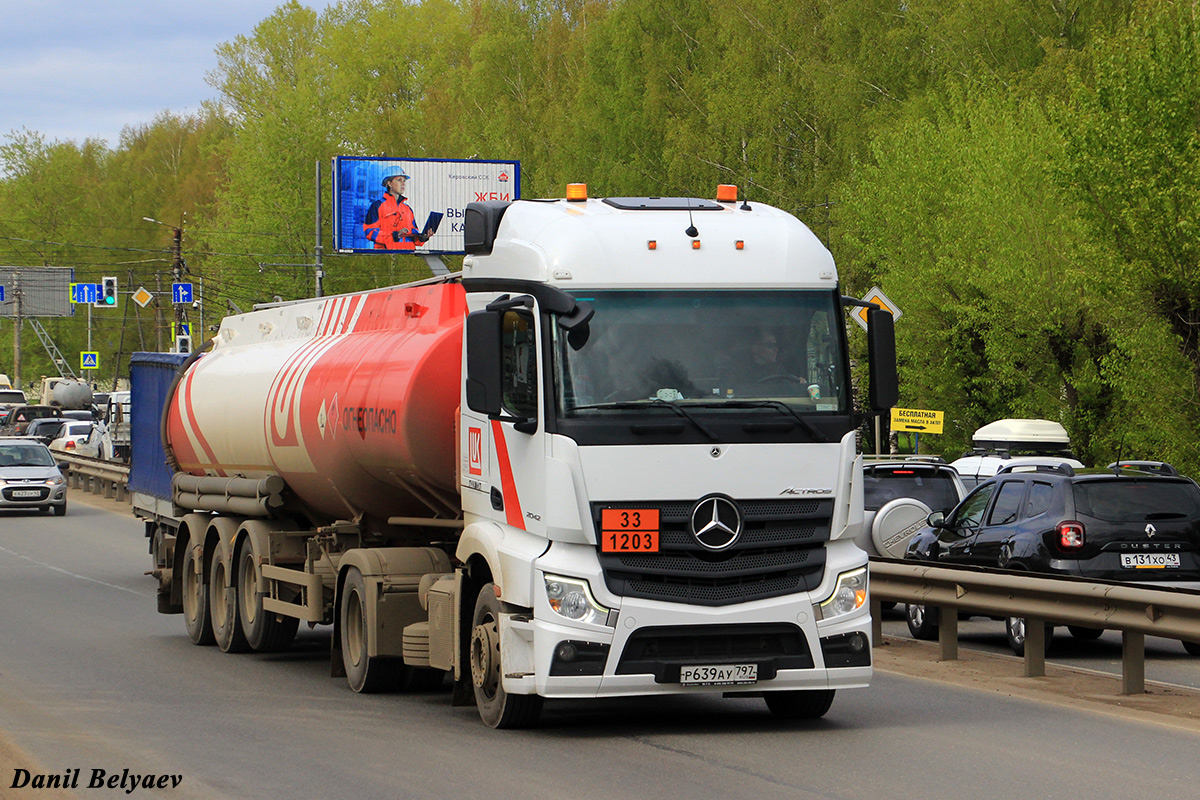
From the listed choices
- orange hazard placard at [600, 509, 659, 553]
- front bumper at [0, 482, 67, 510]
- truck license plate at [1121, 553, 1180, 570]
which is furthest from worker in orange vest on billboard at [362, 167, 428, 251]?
orange hazard placard at [600, 509, 659, 553]

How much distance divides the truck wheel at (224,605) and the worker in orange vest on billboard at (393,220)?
115 ft

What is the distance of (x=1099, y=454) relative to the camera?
34.1 meters

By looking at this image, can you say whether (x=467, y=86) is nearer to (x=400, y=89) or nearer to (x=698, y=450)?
(x=400, y=89)

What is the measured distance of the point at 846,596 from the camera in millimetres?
10211

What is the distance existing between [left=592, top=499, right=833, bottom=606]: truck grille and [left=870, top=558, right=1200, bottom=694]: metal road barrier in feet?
10.6

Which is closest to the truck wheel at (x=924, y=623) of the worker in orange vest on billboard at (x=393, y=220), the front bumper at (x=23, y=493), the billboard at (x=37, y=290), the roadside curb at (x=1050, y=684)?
the roadside curb at (x=1050, y=684)

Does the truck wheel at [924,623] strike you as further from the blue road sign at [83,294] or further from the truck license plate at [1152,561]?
the blue road sign at [83,294]

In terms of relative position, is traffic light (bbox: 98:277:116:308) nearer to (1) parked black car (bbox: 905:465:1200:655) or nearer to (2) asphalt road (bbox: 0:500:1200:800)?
(2) asphalt road (bbox: 0:500:1200:800)

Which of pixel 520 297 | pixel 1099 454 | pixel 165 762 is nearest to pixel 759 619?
pixel 520 297

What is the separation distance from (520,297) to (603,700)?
339 centimetres

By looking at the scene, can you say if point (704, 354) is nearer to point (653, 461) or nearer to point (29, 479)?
point (653, 461)

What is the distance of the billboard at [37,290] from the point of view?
317 feet

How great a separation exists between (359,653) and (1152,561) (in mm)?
6817

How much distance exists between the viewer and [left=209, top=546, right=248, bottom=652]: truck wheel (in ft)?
53.0
